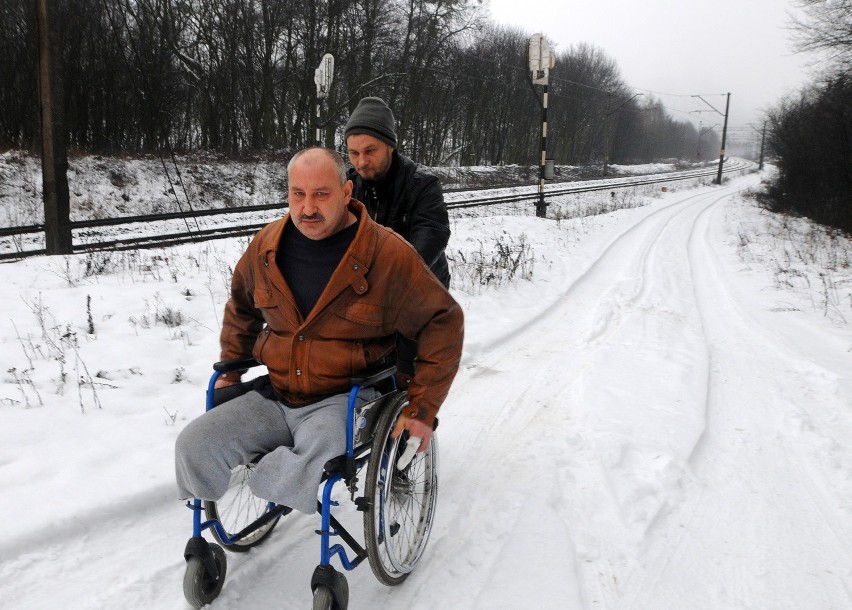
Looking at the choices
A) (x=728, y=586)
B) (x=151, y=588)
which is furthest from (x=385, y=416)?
(x=728, y=586)

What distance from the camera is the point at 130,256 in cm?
795

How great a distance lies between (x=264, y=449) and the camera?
7.16ft

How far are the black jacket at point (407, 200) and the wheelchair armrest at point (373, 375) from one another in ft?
2.83

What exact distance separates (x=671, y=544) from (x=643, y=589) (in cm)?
37

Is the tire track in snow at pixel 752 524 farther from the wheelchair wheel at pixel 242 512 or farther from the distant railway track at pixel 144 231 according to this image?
the distant railway track at pixel 144 231

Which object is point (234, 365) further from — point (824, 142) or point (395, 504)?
point (824, 142)

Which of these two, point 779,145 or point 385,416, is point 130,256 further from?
point 779,145

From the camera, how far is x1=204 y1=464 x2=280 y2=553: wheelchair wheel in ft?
8.30

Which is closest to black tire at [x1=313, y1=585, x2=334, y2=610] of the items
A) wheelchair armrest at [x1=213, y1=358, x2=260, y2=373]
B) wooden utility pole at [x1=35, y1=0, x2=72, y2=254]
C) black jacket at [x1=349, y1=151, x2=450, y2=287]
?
wheelchair armrest at [x1=213, y1=358, x2=260, y2=373]

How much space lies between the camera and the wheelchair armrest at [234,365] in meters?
2.30

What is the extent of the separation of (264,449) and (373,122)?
1632mm

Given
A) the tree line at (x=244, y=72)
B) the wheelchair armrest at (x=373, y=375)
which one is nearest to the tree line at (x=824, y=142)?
the tree line at (x=244, y=72)

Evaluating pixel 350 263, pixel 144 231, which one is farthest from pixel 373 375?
pixel 144 231

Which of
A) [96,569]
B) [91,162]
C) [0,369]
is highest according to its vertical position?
[91,162]
